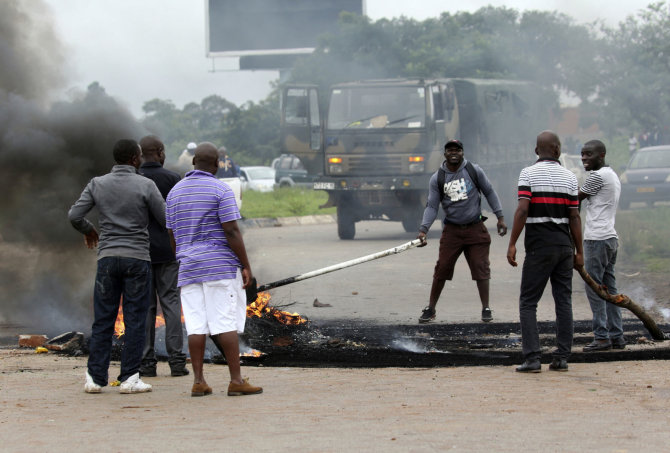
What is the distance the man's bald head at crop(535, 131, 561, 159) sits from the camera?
6.20 m

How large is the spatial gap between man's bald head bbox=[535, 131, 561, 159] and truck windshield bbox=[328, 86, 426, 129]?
11686 mm

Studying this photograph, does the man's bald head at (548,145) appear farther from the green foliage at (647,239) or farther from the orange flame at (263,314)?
the green foliage at (647,239)

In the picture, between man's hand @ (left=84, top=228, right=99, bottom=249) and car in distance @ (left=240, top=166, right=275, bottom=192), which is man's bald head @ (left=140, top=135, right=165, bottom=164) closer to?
man's hand @ (left=84, top=228, right=99, bottom=249)

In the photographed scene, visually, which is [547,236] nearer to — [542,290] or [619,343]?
[542,290]

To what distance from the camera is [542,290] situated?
6230 mm

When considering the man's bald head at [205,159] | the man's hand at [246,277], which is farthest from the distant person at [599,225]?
the man's bald head at [205,159]

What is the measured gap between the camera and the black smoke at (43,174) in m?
10.1

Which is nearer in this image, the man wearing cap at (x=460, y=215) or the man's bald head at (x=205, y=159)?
the man's bald head at (x=205, y=159)

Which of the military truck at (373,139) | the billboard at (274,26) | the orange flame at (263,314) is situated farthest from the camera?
the billboard at (274,26)

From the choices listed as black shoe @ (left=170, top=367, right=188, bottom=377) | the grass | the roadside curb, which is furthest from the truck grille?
black shoe @ (left=170, top=367, right=188, bottom=377)

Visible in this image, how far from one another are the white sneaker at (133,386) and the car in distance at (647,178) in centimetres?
1953

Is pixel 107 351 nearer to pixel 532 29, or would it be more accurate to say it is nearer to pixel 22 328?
pixel 22 328

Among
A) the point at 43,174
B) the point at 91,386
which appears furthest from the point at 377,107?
the point at 91,386

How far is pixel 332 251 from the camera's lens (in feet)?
52.1
